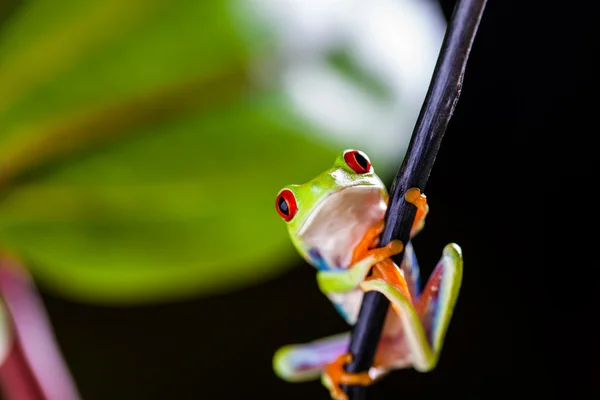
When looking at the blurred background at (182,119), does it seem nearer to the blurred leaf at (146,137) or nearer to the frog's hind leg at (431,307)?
the blurred leaf at (146,137)

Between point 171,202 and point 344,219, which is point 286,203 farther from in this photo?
point 171,202

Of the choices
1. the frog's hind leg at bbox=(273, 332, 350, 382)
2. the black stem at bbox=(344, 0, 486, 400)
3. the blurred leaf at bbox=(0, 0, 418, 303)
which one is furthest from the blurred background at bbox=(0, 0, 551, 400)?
the black stem at bbox=(344, 0, 486, 400)

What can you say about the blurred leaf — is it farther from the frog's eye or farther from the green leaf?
the frog's eye

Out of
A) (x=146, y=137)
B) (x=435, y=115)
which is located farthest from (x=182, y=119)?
(x=435, y=115)

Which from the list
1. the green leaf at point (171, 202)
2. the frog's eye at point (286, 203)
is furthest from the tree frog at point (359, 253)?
the green leaf at point (171, 202)

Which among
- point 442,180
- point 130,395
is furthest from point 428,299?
point 130,395

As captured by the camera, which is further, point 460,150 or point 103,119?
point 460,150

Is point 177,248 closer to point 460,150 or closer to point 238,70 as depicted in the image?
point 238,70
